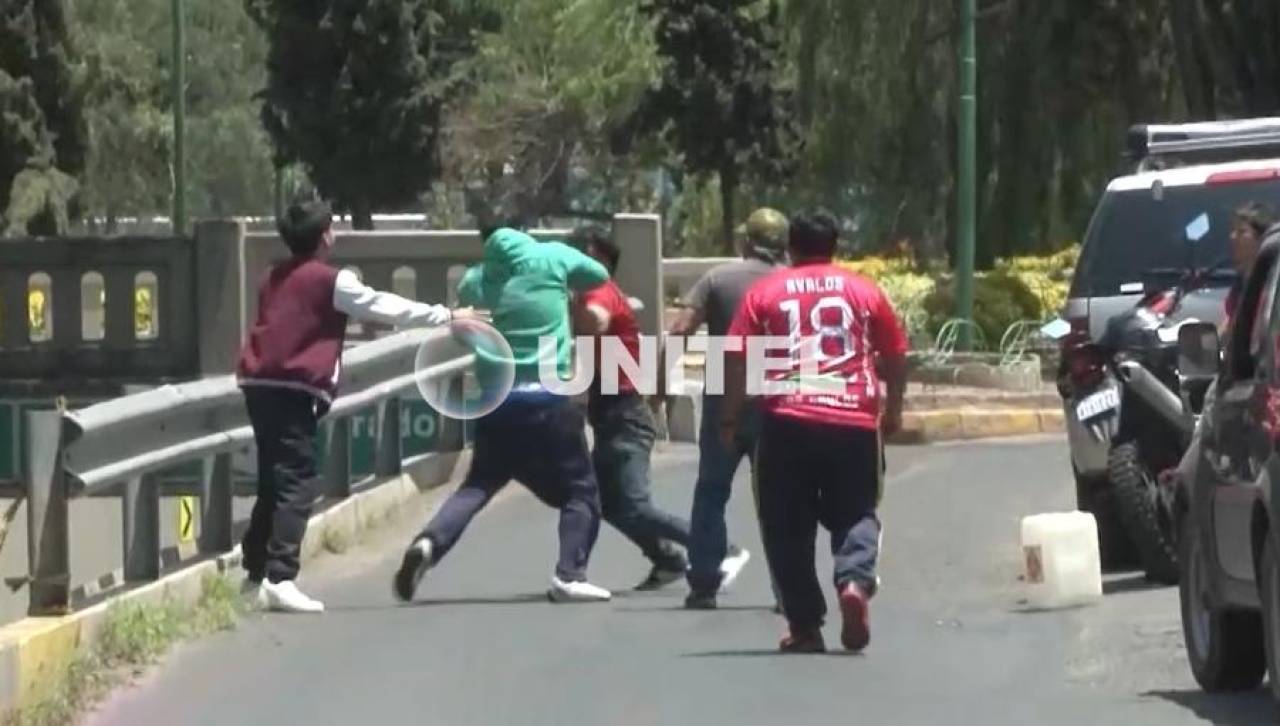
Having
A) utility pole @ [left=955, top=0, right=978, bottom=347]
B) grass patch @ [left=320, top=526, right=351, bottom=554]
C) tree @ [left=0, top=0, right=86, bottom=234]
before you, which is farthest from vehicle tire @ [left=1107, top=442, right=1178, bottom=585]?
tree @ [left=0, top=0, right=86, bottom=234]

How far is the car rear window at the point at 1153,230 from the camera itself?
562 inches

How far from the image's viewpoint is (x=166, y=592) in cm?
1223

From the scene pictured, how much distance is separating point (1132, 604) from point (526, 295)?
2.99 m

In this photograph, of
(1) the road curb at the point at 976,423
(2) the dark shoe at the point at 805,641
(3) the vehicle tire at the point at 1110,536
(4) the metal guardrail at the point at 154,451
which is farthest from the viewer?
(1) the road curb at the point at 976,423

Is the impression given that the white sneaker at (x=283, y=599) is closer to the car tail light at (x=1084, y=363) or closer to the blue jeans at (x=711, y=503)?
the blue jeans at (x=711, y=503)

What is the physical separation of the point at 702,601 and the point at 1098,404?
2.26 metres

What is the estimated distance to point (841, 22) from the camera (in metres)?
34.0

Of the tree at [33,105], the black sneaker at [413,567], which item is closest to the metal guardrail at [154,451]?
the black sneaker at [413,567]

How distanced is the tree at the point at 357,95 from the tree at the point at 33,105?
9877 millimetres

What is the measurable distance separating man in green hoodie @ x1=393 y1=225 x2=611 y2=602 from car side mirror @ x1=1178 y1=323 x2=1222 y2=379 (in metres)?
3.44

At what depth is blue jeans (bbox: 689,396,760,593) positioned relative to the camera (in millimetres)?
12758

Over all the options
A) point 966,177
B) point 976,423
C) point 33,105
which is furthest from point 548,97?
point 976,423

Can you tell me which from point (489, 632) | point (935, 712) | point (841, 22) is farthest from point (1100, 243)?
point (841, 22)

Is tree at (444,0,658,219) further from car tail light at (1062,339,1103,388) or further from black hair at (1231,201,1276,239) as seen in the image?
black hair at (1231,201,1276,239)
